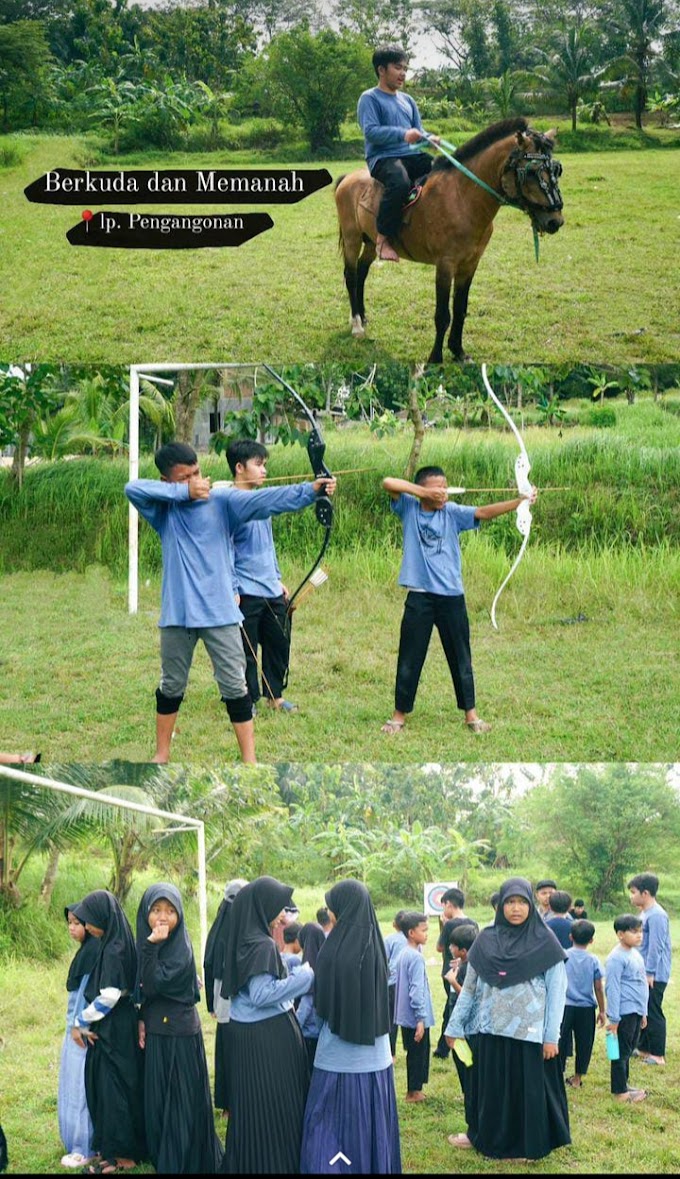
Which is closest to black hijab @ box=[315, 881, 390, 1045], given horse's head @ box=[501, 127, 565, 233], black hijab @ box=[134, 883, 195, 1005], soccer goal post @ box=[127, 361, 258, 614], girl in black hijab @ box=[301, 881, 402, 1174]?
girl in black hijab @ box=[301, 881, 402, 1174]

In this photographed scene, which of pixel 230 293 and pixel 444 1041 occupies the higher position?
pixel 230 293

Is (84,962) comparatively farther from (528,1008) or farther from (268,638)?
(268,638)

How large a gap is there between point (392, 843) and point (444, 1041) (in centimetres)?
95

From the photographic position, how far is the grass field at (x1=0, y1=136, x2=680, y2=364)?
27.2ft

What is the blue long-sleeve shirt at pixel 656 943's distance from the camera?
660 centimetres

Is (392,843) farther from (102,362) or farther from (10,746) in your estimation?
(102,362)

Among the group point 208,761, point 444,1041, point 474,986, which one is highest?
point 208,761

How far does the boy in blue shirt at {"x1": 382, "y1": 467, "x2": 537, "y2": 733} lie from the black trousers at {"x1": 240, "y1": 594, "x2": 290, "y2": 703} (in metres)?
0.61

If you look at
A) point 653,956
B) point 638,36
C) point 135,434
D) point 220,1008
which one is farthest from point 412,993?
point 638,36

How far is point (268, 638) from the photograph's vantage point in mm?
7066

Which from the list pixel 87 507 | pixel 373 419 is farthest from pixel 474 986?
pixel 87 507

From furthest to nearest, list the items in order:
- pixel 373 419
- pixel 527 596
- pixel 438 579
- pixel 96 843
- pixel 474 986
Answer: pixel 373 419 → pixel 527 596 → pixel 96 843 → pixel 438 579 → pixel 474 986

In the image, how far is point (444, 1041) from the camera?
6.45m

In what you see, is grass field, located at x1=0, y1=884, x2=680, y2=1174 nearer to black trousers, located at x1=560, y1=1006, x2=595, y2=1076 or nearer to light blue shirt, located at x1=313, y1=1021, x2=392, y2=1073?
black trousers, located at x1=560, y1=1006, x2=595, y2=1076
